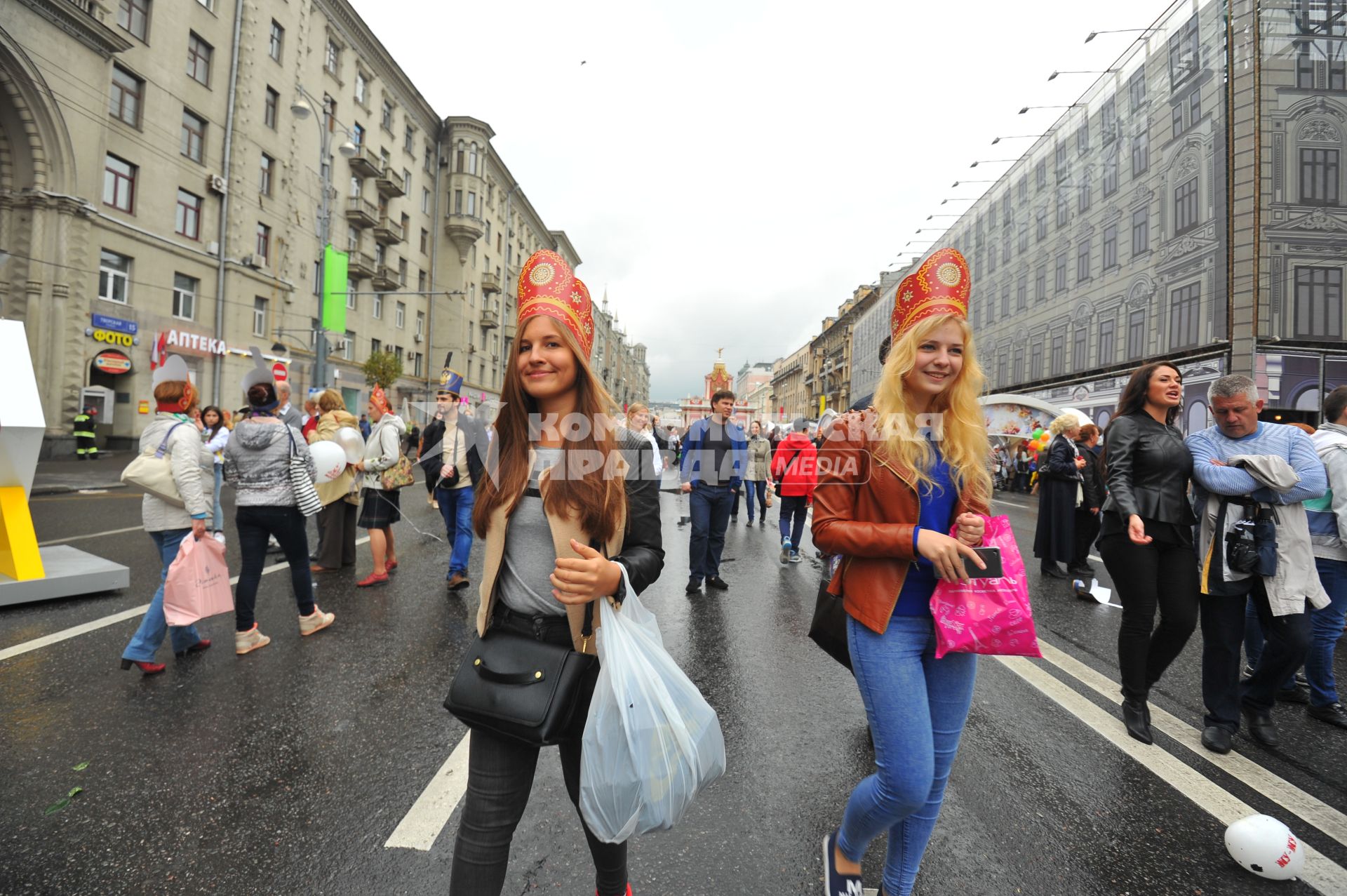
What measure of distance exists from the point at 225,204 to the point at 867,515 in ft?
95.5

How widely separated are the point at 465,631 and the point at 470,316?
44941 mm

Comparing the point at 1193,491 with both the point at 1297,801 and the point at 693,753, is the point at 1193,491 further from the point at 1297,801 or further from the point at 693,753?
the point at 693,753

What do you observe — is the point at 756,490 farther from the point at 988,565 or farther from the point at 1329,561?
the point at 988,565

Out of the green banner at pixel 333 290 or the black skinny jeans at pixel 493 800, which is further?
the green banner at pixel 333 290

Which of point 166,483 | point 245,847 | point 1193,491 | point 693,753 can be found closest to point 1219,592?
point 1193,491

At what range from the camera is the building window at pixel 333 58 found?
29.5m

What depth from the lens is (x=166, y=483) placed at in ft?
13.6

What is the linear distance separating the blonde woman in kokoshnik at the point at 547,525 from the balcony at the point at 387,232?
37.5m

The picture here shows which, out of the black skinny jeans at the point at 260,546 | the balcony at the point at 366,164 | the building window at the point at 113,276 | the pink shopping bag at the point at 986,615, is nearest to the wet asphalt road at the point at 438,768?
the black skinny jeans at the point at 260,546

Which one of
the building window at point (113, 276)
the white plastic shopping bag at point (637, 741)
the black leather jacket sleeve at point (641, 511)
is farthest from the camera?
the building window at point (113, 276)

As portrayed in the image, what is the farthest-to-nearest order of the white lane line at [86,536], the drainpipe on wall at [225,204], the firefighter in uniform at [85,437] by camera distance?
the drainpipe on wall at [225,204] < the firefighter in uniform at [85,437] < the white lane line at [86,536]

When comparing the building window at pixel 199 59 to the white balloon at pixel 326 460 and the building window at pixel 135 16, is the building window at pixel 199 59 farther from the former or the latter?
the white balloon at pixel 326 460

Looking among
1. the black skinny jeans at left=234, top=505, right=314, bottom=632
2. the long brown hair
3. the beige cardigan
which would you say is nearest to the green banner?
the black skinny jeans at left=234, top=505, right=314, bottom=632

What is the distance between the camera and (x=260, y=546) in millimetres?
4379
